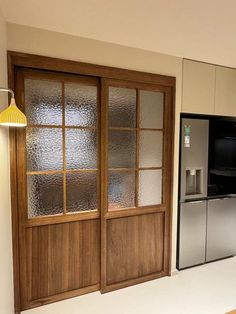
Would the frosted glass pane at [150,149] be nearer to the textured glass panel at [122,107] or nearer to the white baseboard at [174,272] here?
the textured glass panel at [122,107]

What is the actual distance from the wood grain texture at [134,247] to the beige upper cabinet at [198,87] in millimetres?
1329

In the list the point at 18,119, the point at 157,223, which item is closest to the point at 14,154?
the point at 18,119

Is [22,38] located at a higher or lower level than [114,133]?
higher

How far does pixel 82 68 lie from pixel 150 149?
1091 mm

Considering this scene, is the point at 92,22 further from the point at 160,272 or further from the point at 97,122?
the point at 160,272

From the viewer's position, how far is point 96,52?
2.18m

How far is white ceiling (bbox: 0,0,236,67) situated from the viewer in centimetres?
159

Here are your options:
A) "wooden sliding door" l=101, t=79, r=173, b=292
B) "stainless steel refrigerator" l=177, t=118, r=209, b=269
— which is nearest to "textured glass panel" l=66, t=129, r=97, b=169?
"wooden sliding door" l=101, t=79, r=173, b=292

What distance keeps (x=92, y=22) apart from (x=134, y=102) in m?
0.86

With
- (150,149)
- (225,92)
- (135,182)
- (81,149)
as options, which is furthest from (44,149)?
(225,92)

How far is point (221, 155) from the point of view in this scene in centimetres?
295

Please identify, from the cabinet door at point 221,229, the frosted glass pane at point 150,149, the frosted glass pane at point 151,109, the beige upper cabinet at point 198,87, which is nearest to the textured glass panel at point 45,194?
the frosted glass pane at point 150,149

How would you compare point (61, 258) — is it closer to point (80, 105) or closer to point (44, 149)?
point (44, 149)

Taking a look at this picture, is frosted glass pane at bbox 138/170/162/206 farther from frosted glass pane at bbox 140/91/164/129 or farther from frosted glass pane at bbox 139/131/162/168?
frosted glass pane at bbox 140/91/164/129
